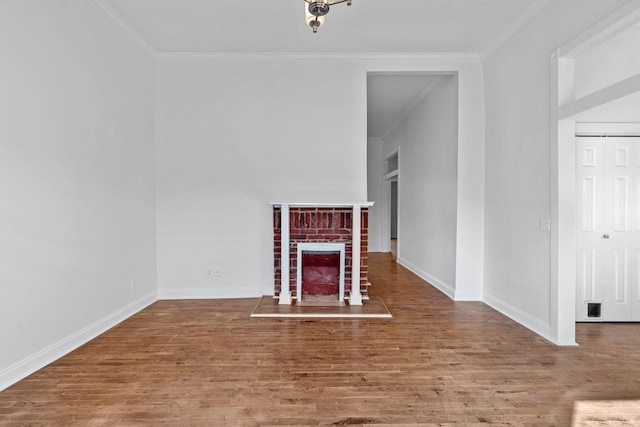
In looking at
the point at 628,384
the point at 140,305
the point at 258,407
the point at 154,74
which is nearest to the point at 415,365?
the point at 258,407

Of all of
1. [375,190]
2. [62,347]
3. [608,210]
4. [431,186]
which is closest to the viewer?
[62,347]

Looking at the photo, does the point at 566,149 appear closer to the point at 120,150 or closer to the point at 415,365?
the point at 415,365

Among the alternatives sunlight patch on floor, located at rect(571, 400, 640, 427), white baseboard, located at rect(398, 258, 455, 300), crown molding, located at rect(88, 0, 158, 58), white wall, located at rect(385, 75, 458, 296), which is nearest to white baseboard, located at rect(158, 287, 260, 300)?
white baseboard, located at rect(398, 258, 455, 300)

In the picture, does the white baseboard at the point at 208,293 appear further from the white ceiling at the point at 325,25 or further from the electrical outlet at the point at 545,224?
the electrical outlet at the point at 545,224

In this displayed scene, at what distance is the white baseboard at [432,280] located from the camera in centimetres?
422

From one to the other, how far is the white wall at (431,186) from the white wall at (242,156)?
50.4 inches

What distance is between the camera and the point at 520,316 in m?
3.27

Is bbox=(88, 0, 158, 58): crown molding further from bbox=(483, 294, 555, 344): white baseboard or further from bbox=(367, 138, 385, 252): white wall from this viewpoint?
bbox=(367, 138, 385, 252): white wall

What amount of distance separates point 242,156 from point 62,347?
2745mm

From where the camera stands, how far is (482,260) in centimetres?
405

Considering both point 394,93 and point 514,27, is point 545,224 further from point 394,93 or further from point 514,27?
point 394,93

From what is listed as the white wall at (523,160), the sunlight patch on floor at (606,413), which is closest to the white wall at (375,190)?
the white wall at (523,160)

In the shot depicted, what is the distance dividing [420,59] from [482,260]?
288 cm

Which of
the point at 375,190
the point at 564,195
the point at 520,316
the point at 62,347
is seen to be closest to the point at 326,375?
the point at 62,347
